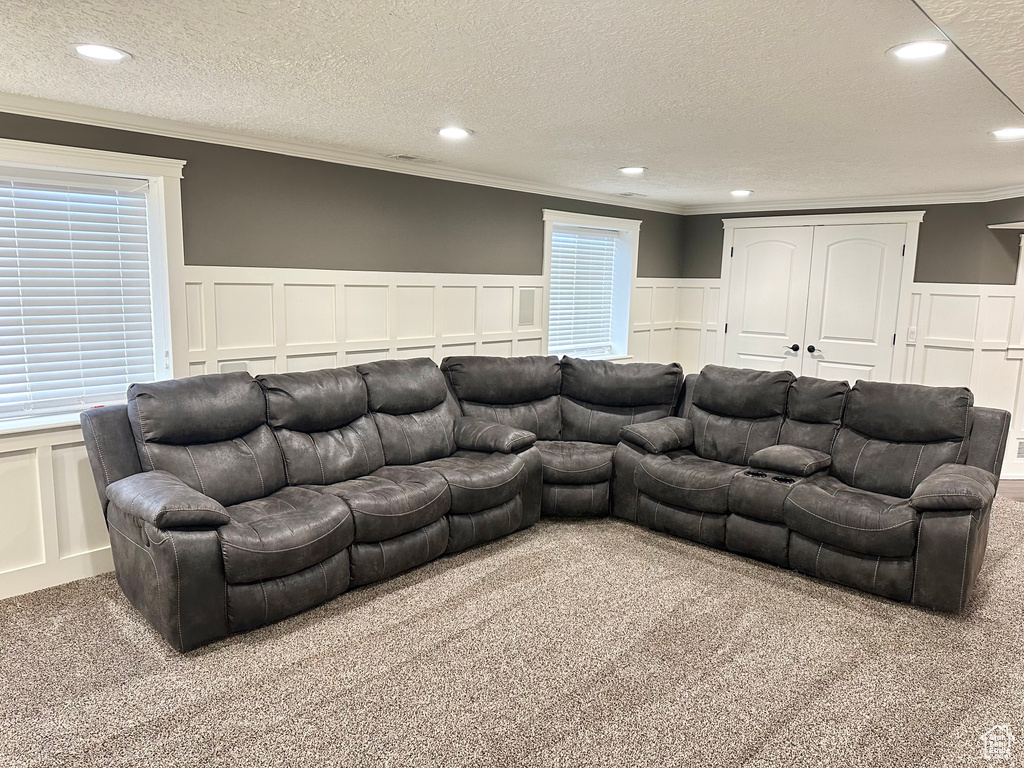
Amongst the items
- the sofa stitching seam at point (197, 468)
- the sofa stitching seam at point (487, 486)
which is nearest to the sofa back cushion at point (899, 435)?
the sofa stitching seam at point (487, 486)

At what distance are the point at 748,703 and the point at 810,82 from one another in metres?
2.36

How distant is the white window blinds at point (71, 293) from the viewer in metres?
3.30

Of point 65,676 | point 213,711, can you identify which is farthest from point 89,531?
point 213,711

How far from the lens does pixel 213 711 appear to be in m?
2.38

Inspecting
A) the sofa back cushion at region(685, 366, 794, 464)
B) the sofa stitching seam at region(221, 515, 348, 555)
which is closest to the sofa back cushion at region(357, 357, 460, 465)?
the sofa stitching seam at region(221, 515, 348, 555)

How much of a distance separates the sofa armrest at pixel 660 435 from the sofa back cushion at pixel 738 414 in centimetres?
9

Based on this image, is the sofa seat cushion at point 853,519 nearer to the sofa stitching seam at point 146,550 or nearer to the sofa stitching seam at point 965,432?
the sofa stitching seam at point 965,432

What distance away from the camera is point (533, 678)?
2.62 meters

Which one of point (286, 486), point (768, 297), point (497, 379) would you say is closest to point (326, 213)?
point (497, 379)

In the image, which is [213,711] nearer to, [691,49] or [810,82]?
[691,49]

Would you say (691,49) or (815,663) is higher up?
(691,49)

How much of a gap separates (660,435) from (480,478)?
4.28 feet

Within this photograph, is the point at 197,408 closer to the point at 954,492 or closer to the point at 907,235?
the point at 954,492

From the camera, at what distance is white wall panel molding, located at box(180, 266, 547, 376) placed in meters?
3.93
